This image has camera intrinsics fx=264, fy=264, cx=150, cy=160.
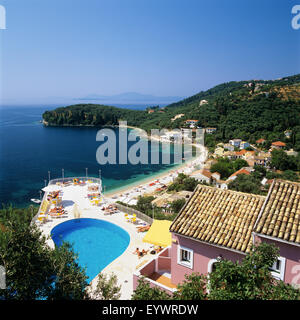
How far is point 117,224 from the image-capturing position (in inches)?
591

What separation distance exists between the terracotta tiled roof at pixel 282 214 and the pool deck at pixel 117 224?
518 centimetres

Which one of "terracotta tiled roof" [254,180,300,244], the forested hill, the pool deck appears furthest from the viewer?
the forested hill

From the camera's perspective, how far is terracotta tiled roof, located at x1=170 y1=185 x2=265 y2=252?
577 cm

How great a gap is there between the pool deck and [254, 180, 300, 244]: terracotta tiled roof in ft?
17.0

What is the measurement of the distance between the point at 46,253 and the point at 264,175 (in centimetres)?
3392

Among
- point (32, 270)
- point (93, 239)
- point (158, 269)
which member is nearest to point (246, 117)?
point (93, 239)

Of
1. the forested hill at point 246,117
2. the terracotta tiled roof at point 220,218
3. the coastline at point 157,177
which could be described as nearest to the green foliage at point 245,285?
the terracotta tiled roof at point 220,218

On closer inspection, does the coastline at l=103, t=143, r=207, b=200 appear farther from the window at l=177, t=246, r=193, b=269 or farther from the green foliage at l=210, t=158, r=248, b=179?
the window at l=177, t=246, r=193, b=269

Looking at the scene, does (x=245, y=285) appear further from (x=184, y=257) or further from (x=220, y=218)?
(x=184, y=257)

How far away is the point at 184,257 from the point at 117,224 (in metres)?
9.02

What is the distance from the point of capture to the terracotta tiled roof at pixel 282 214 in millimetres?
4992

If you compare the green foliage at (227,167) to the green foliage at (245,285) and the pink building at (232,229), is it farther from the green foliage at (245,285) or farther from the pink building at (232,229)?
the green foliage at (245,285)

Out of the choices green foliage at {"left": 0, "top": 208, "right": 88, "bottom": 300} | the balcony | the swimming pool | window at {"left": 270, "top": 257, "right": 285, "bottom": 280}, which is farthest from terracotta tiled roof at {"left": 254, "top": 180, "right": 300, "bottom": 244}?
the swimming pool
